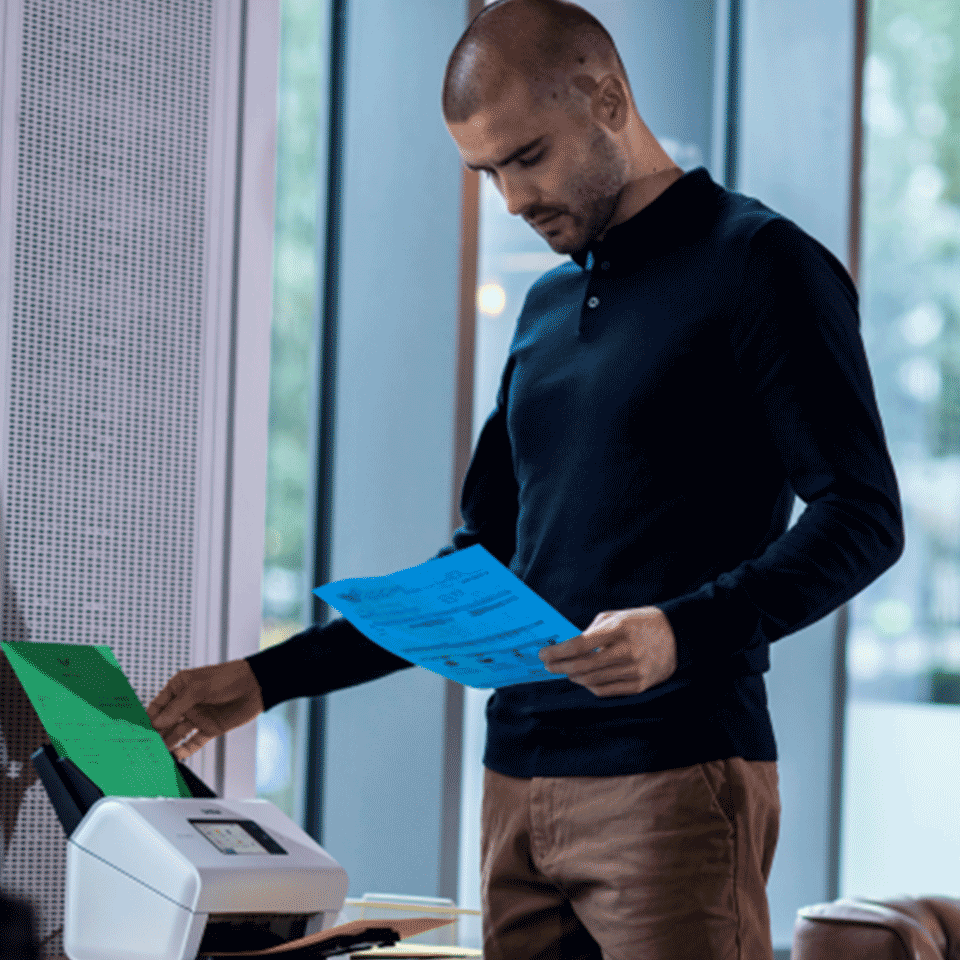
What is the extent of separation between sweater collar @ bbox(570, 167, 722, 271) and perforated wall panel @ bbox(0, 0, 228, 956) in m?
0.82

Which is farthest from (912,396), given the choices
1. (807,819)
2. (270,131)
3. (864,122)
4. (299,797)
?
(270,131)

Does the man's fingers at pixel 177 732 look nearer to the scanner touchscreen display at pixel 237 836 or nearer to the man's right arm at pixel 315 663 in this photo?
the man's right arm at pixel 315 663

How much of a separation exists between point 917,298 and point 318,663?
3.12 metres

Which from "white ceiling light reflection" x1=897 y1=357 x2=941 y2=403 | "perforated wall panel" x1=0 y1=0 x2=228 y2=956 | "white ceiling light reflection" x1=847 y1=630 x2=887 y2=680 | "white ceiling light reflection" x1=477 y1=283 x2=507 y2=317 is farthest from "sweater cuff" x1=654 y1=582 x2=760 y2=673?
"white ceiling light reflection" x1=897 y1=357 x2=941 y2=403

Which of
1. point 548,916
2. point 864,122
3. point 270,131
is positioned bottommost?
point 548,916

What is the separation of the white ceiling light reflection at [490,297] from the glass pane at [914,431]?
130 centimetres

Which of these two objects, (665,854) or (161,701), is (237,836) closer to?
(161,701)

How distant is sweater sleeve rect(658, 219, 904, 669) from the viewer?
1112 millimetres

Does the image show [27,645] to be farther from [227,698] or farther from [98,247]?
[98,247]

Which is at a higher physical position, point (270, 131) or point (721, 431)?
point (270, 131)

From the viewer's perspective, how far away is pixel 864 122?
12.9 feet

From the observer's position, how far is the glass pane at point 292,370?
10.7 ft

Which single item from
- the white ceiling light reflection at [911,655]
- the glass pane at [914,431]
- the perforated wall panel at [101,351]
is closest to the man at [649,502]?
the perforated wall panel at [101,351]

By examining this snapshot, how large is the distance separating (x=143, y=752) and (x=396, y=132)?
229cm
